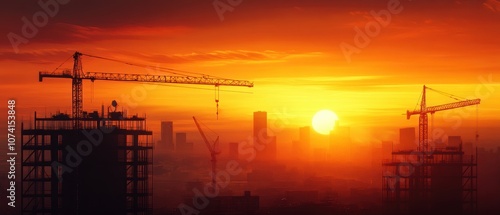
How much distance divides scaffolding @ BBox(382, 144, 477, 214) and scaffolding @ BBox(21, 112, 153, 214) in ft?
185

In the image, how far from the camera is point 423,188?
5089 inches

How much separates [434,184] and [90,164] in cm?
6293

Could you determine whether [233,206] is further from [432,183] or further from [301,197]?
[301,197]

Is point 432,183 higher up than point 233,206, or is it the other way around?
point 432,183

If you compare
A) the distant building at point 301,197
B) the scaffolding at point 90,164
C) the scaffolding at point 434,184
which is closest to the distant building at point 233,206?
the scaffolding at point 434,184

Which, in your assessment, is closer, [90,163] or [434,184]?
[90,163]

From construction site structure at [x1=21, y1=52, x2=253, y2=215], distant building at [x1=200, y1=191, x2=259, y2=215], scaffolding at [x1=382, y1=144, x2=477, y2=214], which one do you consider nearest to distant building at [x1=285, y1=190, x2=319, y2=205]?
distant building at [x1=200, y1=191, x2=259, y2=215]

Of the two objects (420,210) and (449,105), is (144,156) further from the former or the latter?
(449,105)

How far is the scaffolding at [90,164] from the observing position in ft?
285

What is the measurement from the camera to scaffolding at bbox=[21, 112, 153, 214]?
86.8 meters

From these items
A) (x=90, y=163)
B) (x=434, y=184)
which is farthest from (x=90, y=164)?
(x=434, y=184)

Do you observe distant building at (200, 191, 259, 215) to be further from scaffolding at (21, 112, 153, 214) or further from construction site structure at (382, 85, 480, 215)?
scaffolding at (21, 112, 153, 214)

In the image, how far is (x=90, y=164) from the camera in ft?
291

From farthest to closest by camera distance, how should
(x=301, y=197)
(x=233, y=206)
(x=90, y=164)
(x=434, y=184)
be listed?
(x=301, y=197), (x=233, y=206), (x=434, y=184), (x=90, y=164)
